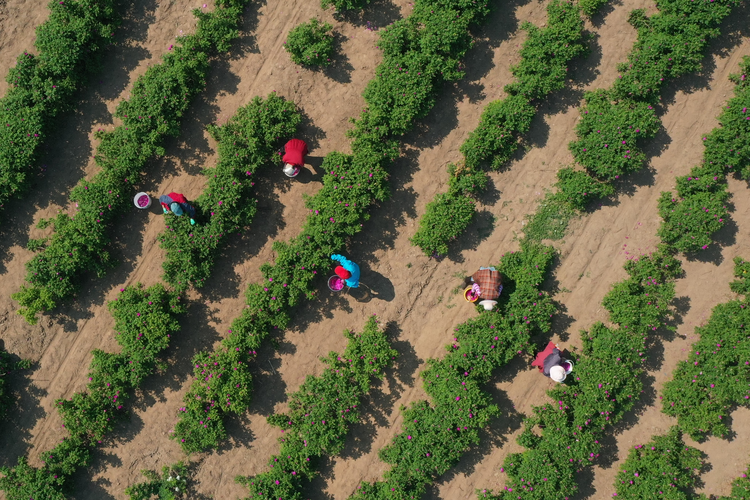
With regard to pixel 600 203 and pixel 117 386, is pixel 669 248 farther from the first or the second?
pixel 117 386

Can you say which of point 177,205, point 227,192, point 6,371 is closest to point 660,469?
point 227,192

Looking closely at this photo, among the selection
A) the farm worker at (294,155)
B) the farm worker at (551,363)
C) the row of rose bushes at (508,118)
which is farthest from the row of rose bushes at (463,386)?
the farm worker at (294,155)

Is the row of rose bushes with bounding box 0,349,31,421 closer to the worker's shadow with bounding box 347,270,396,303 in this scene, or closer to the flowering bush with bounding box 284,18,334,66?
the worker's shadow with bounding box 347,270,396,303

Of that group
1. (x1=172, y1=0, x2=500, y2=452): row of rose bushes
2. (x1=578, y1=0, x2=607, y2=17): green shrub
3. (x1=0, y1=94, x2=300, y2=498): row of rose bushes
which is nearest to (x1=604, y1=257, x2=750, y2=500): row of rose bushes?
(x1=578, y1=0, x2=607, y2=17): green shrub

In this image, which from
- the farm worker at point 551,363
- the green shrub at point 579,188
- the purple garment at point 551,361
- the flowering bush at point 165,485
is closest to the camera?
the farm worker at point 551,363

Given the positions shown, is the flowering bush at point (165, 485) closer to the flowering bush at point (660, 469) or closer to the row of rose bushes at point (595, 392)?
the row of rose bushes at point (595, 392)

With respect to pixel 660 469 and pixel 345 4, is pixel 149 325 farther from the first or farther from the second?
pixel 660 469
